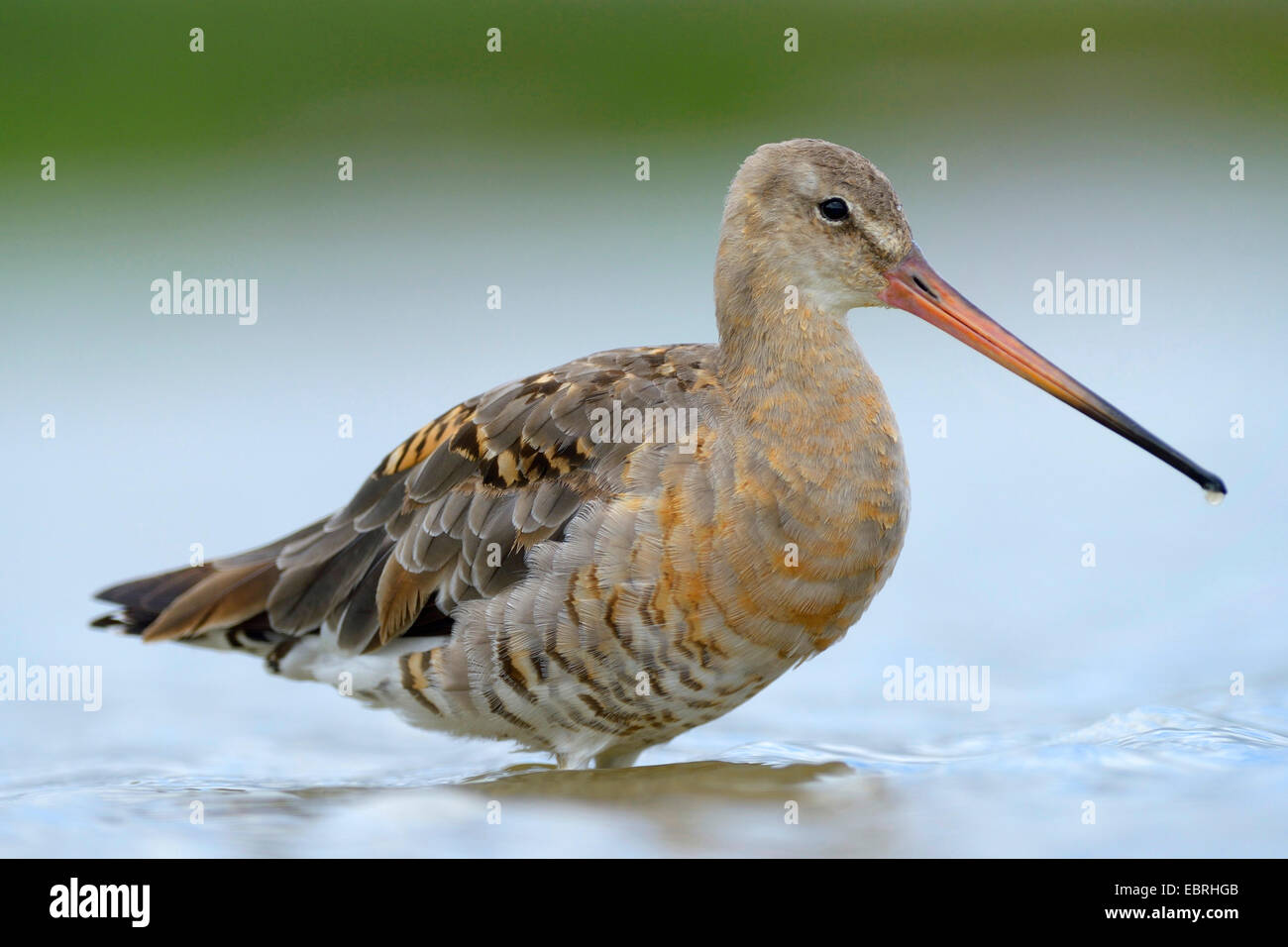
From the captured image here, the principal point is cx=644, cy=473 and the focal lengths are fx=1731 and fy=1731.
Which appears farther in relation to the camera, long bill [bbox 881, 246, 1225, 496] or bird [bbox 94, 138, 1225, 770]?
long bill [bbox 881, 246, 1225, 496]

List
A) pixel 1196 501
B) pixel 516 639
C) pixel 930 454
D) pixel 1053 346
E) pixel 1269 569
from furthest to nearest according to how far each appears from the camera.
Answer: pixel 1053 346
pixel 930 454
pixel 1196 501
pixel 1269 569
pixel 516 639

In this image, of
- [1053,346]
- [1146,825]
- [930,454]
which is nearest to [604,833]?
[1146,825]

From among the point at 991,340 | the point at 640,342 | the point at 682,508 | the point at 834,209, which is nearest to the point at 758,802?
the point at 682,508

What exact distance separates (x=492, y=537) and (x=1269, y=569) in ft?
14.5

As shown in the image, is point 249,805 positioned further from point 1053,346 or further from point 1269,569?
point 1053,346

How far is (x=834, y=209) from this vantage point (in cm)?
671

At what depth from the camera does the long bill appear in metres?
6.75

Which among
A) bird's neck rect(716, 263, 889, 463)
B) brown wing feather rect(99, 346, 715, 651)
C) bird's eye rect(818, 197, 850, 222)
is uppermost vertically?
bird's eye rect(818, 197, 850, 222)

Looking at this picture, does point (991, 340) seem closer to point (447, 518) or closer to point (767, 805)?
point (767, 805)

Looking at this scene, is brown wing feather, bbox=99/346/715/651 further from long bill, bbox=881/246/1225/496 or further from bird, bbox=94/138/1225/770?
long bill, bbox=881/246/1225/496

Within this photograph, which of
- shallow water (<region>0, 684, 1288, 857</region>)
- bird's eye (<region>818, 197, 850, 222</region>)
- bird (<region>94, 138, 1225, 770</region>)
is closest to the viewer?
shallow water (<region>0, 684, 1288, 857</region>)

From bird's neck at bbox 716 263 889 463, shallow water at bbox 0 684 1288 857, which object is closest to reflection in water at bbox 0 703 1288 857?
shallow water at bbox 0 684 1288 857

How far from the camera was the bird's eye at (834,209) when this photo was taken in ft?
22.0

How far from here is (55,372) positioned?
12.7 m
